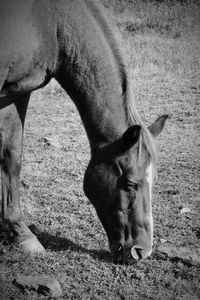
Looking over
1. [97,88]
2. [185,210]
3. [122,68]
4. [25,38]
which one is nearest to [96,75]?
[97,88]

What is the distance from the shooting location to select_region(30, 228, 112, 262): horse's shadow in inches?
150

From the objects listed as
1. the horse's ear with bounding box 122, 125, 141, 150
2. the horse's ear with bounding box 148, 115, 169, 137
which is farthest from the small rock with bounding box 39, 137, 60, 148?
the horse's ear with bounding box 122, 125, 141, 150

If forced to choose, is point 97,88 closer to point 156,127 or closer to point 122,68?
point 122,68

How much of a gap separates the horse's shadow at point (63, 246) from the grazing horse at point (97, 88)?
0.28 metres

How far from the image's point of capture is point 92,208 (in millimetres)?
4723

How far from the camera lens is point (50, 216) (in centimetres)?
452

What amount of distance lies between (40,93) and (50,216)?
5086mm

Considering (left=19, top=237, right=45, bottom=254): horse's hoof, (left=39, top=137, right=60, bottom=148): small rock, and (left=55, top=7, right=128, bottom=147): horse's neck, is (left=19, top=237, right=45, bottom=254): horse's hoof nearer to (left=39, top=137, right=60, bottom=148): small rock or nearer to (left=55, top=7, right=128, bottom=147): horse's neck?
(left=55, top=7, right=128, bottom=147): horse's neck

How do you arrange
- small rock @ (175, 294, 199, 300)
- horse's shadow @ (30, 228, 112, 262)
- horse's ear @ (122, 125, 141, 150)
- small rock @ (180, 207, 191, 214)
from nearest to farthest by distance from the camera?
horse's ear @ (122, 125, 141, 150) → small rock @ (175, 294, 199, 300) → horse's shadow @ (30, 228, 112, 262) → small rock @ (180, 207, 191, 214)

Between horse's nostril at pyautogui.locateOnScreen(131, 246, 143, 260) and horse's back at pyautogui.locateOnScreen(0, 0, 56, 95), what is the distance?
1.62 m

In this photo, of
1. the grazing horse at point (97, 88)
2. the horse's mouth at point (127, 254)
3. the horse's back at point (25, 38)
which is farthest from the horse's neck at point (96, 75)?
the horse's mouth at point (127, 254)

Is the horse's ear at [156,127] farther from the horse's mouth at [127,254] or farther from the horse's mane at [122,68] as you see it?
the horse's mouth at [127,254]

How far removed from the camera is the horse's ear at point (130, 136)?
3.08 m

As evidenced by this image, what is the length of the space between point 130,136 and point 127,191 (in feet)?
1.48
